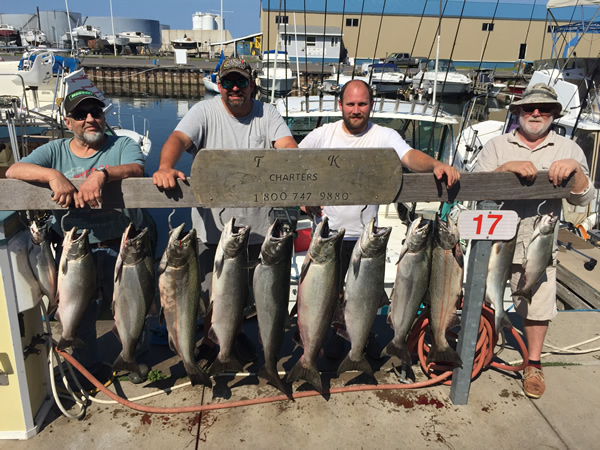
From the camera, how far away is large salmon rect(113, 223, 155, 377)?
8.70 feet

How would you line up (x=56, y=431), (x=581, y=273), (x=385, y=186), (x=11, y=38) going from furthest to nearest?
(x=11, y=38) < (x=581, y=273) < (x=56, y=431) < (x=385, y=186)

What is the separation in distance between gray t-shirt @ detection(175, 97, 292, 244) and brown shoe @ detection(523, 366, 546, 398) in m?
2.33

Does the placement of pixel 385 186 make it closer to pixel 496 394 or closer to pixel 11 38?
pixel 496 394

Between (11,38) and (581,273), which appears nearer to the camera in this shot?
(581,273)

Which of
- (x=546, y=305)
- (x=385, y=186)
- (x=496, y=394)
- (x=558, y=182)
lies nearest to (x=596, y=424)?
(x=496, y=394)

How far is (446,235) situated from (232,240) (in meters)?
1.33

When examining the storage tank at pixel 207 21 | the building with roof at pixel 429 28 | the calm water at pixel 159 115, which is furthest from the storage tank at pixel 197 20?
the calm water at pixel 159 115

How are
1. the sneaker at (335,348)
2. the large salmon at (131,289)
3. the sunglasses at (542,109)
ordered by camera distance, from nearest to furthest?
1. the large salmon at (131,289)
2. the sunglasses at (542,109)
3. the sneaker at (335,348)

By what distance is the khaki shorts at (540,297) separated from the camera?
11.3 feet

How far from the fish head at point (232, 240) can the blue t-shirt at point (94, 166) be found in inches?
34.8

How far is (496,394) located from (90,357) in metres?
3.09

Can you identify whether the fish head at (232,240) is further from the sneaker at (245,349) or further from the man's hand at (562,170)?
the man's hand at (562,170)

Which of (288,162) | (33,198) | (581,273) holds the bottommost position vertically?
(581,273)

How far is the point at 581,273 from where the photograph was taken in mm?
7055
